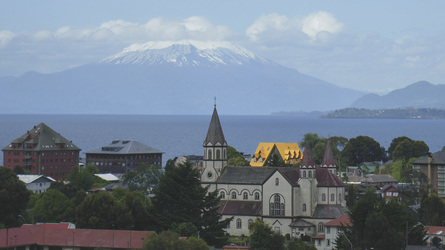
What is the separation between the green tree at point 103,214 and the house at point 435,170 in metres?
51.4

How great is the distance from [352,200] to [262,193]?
15.8 meters

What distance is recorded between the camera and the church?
8238cm

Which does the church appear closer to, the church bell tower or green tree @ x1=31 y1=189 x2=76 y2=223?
the church bell tower

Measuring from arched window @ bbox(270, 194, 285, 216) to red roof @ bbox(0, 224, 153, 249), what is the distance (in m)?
21.7

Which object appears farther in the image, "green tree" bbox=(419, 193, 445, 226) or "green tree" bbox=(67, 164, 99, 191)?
"green tree" bbox=(67, 164, 99, 191)

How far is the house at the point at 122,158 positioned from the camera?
145500mm

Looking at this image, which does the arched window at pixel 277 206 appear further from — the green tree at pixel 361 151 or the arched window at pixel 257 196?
the green tree at pixel 361 151

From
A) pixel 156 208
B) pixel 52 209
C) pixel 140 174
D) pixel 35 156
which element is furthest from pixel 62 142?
pixel 156 208

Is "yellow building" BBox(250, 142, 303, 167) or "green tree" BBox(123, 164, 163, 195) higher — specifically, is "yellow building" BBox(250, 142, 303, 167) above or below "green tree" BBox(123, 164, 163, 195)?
above

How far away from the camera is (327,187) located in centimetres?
8400

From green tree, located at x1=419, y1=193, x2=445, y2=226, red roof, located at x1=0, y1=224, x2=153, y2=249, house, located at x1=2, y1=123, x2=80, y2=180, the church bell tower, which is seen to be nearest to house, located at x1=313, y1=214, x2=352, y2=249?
green tree, located at x1=419, y1=193, x2=445, y2=226

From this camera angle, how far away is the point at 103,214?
7206 cm

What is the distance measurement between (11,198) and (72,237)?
50.2 feet

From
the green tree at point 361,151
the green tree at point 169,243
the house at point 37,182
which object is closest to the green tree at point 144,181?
the house at point 37,182
